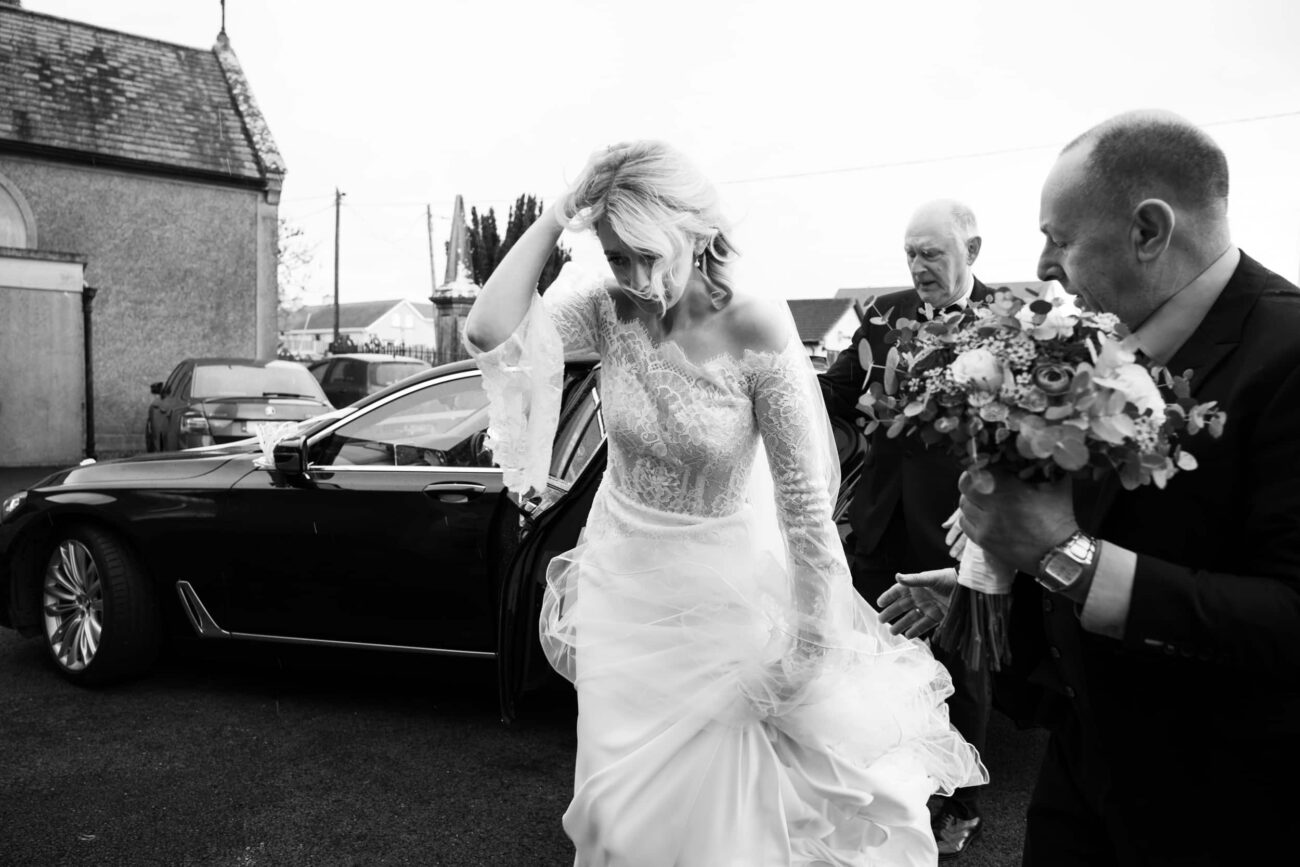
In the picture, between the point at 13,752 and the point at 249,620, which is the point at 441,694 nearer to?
the point at 249,620

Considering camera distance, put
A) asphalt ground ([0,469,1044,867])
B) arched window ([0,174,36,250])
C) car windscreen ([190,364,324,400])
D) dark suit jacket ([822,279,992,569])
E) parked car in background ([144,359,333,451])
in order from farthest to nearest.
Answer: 1. arched window ([0,174,36,250])
2. car windscreen ([190,364,324,400])
3. parked car in background ([144,359,333,451])
4. dark suit jacket ([822,279,992,569])
5. asphalt ground ([0,469,1044,867])

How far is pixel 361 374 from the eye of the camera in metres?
17.9

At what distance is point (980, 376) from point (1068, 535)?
0.88 ft

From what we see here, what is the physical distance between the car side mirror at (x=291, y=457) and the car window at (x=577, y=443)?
1324 millimetres

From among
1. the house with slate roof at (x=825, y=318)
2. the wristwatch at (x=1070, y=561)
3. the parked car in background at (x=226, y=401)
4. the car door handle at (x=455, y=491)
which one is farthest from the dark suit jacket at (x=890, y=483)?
the house with slate roof at (x=825, y=318)

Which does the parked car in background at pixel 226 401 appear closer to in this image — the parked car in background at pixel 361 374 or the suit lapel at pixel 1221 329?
the parked car in background at pixel 361 374

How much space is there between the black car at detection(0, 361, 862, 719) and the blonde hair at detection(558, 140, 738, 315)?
1812 millimetres

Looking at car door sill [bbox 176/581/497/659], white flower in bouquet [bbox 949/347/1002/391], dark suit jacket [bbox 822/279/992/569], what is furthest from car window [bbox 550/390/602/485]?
white flower in bouquet [bbox 949/347/1002/391]

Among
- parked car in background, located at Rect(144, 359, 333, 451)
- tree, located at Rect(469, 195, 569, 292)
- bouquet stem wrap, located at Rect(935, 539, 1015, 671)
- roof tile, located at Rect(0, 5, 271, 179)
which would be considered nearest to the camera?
bouquet stem wrap, located at Rect(935, 539, 1015, 671)

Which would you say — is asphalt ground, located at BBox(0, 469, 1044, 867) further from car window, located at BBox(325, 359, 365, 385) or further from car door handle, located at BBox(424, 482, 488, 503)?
car window, located at BBox(325, 359, 365, 385)

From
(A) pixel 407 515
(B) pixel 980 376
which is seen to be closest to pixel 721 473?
(B) pixel 980 376

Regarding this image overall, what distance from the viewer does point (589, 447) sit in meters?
4.44

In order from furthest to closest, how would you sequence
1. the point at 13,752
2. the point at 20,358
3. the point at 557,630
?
the point at 20,358 < the point at 13,752 < the point at 557,630

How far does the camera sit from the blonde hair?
242 centimetres
